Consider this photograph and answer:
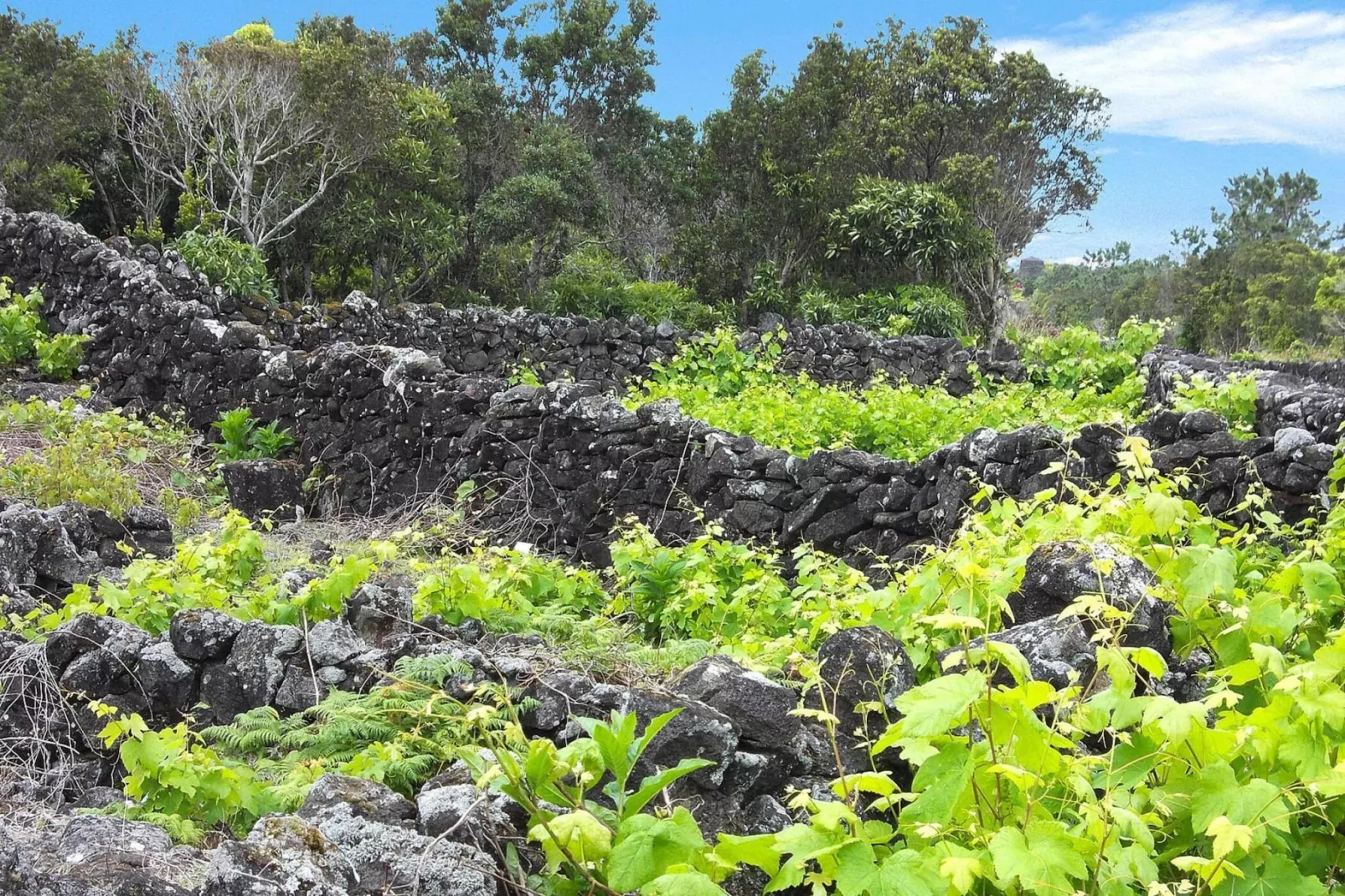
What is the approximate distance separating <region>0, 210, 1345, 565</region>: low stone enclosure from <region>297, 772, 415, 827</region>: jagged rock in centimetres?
334

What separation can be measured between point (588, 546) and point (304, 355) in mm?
4323

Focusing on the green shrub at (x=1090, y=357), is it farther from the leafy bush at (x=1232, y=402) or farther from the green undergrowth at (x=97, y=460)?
the green undergrowth at (x=97, y=460)

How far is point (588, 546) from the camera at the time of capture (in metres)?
8.09

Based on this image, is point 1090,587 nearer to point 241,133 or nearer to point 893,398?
point 893,398

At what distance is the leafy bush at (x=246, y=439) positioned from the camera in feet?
33.4

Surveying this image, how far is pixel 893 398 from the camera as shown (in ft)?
36.3

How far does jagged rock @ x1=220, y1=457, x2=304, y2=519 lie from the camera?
918 centimetres

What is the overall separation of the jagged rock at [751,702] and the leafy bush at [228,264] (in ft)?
37.9

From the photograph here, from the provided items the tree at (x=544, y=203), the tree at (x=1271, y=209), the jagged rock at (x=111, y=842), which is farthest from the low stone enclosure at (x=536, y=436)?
the tree at (x=1271, y=209)

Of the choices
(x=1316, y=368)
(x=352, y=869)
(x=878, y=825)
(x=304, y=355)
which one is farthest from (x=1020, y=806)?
(x=1316, y=368)

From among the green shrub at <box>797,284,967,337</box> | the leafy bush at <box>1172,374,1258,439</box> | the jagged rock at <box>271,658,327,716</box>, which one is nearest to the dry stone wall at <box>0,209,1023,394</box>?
the green shrub at <box>797,284,967,337</box>

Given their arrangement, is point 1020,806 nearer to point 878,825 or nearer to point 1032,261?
point 878,825

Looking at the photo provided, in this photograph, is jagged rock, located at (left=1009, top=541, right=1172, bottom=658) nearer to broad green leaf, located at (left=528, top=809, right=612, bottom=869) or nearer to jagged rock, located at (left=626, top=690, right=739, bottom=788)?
jagged rock, located at (left=626, top=690, right=739, bottom=788)

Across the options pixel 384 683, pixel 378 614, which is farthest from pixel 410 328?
pixel 384 683
